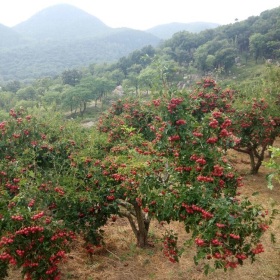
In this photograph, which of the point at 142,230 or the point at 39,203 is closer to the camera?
the point at 39,203

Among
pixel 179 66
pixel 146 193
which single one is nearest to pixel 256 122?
pixel 146 193

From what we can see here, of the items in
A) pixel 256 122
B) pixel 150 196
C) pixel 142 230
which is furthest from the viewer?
pixel 256 122

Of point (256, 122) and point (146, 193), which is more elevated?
point (146, 193)

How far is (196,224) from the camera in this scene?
4961mm

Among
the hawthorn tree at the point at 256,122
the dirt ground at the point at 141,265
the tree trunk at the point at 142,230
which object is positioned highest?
the hawthorn tree at the point at 256,122

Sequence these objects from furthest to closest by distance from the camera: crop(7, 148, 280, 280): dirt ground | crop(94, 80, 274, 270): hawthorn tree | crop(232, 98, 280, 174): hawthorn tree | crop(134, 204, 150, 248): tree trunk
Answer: crop(232, 98, 280, 174): hawthorn tree
crop(134, 204, 150, 248): tree trunk
crop(7, 148, 280, 280): dirt ground
crop(94, 80, 274, 270): hawthorn tree

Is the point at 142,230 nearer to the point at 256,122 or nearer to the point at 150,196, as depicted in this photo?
the point at 150,196

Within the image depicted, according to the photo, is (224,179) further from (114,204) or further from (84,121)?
(84,121)

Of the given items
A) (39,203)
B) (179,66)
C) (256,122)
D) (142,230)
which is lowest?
(142,230)

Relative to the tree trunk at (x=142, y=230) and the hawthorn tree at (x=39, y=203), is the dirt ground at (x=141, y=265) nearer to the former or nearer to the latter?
the tree trunk at (x=142, y=230)

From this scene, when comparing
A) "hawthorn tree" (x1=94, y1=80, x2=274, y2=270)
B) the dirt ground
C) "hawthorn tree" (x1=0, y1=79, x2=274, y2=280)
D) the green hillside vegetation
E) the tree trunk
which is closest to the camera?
"hawthorn tree" (x1=94, y1=80, x2=274, y2=270)

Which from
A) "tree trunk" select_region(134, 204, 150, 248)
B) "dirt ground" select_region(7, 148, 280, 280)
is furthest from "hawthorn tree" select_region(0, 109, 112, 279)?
"tree trunk" select_region(134, 204, 150, 248)

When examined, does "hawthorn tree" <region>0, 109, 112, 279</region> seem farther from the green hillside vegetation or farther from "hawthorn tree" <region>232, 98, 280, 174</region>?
"hawthorn tree" <region>232, 98, 280, 174</region>

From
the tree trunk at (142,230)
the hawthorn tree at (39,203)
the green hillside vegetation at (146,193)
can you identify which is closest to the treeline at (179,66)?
the green hillside vegetation at (146,193)
